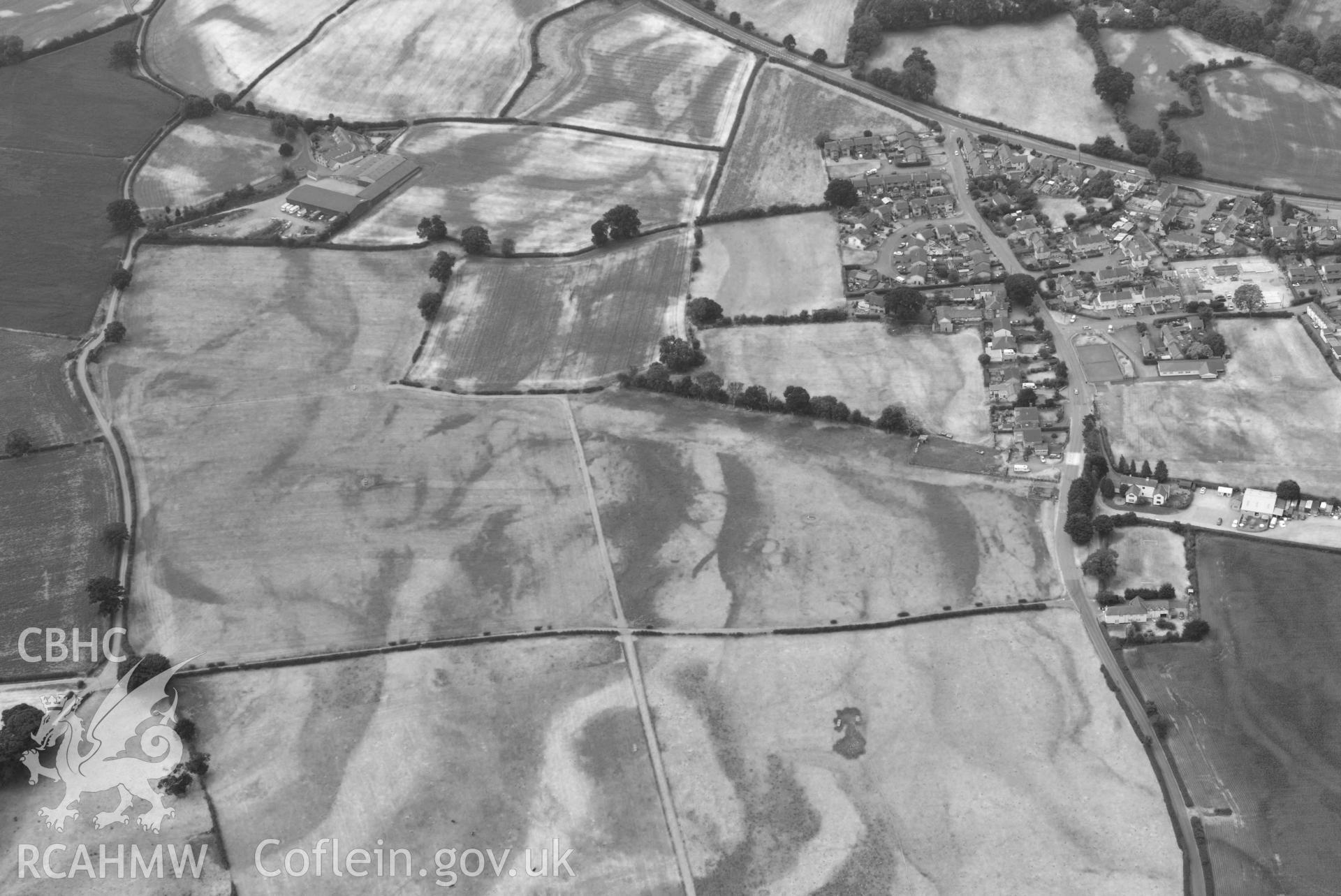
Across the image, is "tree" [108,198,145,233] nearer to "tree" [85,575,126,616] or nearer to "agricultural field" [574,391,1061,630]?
"tree" [85,575,126,616]

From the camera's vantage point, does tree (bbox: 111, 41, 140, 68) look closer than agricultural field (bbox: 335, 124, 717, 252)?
No

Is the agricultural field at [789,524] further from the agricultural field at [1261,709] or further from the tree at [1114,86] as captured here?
the tree at [1114,86]

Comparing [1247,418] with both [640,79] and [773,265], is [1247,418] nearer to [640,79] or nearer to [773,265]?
[773,265]

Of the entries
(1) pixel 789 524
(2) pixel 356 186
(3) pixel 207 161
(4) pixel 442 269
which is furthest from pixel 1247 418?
(3) pixel 207 161

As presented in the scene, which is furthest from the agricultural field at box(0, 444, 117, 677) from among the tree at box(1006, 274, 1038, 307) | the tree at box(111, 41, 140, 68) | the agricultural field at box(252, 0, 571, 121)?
the tree at box(111, 41, 140, 68)

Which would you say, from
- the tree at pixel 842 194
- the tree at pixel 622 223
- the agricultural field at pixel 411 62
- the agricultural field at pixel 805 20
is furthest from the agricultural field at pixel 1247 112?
the agricultural field at pixel 411 62

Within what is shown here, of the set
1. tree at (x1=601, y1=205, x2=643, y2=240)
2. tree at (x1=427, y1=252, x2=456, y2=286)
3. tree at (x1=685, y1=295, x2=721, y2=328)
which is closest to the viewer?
tree at (x1=685, y1=295, x2=721, y2=328)

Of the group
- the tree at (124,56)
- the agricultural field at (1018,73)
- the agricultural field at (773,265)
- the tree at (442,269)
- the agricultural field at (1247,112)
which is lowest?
the tree at (124,56)
